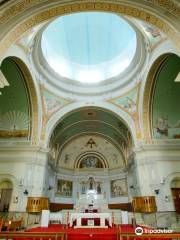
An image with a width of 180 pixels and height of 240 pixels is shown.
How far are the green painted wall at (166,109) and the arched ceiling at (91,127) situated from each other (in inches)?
125

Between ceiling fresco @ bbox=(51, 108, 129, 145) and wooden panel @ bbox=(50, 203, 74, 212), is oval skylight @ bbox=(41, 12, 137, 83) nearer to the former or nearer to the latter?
ceiling fresco @ bbox=(51, 108, 129, 145)

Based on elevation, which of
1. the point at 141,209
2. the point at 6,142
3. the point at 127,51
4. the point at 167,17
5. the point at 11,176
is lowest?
the point at 141,209

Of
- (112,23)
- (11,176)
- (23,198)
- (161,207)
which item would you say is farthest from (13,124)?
(161,207)

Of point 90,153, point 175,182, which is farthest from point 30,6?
point 90,153

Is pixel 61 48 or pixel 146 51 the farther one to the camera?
pixel 61 48

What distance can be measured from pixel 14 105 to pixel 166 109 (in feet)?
35.9

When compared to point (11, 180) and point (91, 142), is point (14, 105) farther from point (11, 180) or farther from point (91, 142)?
point (91, 142)

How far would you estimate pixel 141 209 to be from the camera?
36.1ft

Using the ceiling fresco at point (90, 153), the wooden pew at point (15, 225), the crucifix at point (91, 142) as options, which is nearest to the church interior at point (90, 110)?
the wooden pew at point (15, 225)

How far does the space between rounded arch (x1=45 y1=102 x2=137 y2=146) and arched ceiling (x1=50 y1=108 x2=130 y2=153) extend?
68 cm

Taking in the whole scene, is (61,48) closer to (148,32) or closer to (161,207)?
(148,32)

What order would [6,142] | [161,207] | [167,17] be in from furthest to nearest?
[6,142] → [161,207] → [167,17]

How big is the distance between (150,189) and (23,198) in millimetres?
8146

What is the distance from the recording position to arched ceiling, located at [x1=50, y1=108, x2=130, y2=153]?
15867 millimetres
